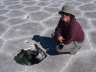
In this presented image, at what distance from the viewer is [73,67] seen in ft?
8.80

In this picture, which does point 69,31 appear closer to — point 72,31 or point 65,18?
point 72,31

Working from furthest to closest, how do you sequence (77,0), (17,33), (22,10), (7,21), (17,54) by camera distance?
(77,0)
(22,10)
(7,21)
(17,33)
(17,54)

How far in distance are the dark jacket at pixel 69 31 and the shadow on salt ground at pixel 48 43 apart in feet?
1.46

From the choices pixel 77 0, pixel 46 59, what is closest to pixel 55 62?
pixel 46 59

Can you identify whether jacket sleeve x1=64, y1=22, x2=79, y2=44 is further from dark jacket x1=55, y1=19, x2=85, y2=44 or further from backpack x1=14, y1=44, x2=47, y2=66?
backpack x1=14, y1=44, x2=47, y2=66

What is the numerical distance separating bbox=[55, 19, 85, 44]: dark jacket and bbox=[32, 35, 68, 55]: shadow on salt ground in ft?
1.46

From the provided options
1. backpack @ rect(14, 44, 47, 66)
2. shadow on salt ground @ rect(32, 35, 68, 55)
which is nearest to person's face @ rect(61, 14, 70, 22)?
shadow on salt ground @ rect(32, 35, 68, 55)

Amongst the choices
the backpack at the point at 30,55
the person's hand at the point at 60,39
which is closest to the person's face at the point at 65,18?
the person's hand at the point at 60,39

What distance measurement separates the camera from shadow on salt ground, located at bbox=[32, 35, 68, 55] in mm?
3190

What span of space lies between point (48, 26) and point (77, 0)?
9.44 ft

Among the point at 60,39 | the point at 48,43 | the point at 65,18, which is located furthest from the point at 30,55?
the point at 65,18

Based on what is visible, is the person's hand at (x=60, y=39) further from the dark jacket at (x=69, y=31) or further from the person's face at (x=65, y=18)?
the person's face at (x=65, y=18)

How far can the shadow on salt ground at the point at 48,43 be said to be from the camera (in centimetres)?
319

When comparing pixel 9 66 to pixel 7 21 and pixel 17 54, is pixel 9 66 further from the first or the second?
pixel 7 21
